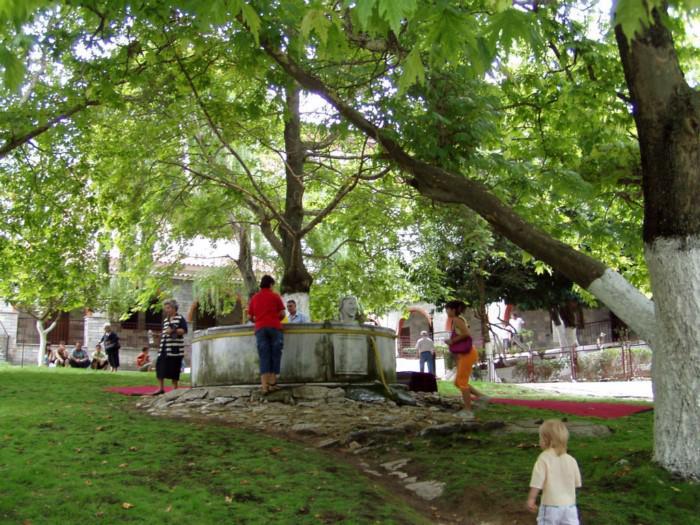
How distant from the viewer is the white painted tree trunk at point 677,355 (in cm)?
565

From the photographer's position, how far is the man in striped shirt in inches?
455

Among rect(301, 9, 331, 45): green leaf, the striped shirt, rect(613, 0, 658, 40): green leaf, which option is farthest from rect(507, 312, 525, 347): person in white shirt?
rect(613, 0, 658, 40): green leaf

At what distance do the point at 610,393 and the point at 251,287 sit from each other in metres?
9.83

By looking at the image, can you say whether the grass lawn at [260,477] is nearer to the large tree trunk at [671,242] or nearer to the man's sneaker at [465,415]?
the large tree trunk at [671,242]

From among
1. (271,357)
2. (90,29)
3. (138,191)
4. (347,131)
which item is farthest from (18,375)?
(347,131)

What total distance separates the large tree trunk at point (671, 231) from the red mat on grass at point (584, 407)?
16.6 feet

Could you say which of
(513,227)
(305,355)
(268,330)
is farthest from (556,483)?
(305,355)

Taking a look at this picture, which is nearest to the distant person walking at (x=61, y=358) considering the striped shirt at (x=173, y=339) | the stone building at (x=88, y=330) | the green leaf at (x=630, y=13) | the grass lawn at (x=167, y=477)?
the stone building at (x=88, y=330)

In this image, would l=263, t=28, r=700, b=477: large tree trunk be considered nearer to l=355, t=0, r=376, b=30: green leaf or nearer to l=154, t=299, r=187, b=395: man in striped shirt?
l=355, t=0, r=376, b=30: green leaf

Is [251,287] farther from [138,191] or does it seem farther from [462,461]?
[462,461]

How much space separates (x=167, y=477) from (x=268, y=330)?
15.6 ft

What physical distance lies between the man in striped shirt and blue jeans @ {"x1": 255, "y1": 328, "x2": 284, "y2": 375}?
5.64 ft

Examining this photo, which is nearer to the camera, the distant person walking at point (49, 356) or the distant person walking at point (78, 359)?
the distant person walking at point (78, 359)

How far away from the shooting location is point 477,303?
26.8 meters
